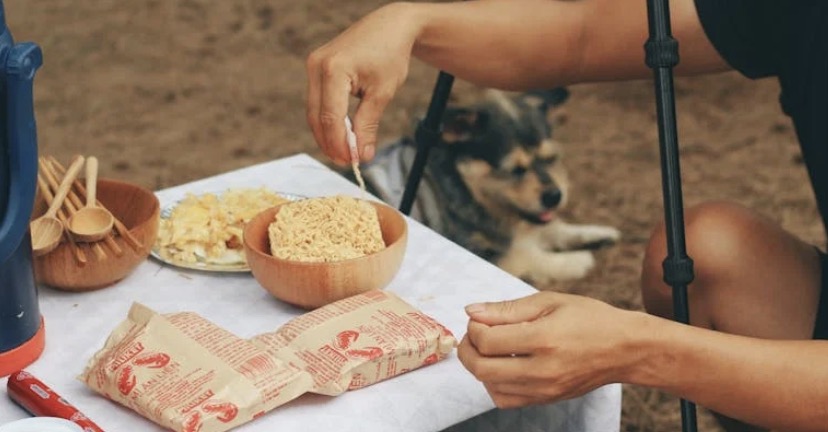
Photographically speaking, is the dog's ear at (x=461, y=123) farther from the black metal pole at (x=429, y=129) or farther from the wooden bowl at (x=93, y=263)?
the wooden bowl at (x=93, y=263)

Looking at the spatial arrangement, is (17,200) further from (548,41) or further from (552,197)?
(552,197)

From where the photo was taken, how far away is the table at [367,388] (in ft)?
3.64

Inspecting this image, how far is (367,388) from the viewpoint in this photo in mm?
1146

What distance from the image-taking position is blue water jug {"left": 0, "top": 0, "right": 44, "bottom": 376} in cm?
108

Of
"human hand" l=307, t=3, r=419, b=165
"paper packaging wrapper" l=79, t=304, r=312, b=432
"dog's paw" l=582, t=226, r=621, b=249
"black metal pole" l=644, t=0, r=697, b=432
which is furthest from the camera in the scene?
"dog's paw" l=582, t=226, r=621, b=249

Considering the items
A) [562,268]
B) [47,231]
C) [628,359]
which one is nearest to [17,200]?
[47,231]

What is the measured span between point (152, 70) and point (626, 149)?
5.38 feet

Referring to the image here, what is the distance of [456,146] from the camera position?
264 centimetres

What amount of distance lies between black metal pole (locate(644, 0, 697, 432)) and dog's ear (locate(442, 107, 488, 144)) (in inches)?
51.6

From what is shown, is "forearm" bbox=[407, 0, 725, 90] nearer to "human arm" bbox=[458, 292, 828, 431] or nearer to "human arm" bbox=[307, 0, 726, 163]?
"human arm" bbox=[307, 0, 726, 163]

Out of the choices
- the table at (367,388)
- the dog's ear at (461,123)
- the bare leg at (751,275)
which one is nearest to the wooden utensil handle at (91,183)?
the table at (367,388)

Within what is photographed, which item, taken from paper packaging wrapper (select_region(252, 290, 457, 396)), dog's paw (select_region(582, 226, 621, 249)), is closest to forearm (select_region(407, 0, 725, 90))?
paper packaging wrapper (select_region(252, 290, 457, 396))

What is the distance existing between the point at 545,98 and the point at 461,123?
29cm

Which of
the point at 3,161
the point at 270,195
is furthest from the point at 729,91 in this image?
the point at 3,161
